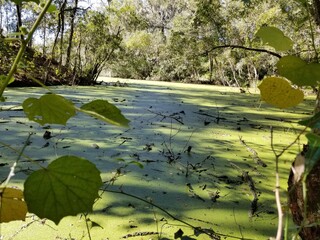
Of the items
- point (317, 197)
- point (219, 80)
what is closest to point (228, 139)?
point (317, 197)

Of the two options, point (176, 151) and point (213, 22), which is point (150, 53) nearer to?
point (213, 22)

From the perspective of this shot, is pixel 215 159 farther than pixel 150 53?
No

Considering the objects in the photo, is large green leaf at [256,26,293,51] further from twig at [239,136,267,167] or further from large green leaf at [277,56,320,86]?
twig at [239,136,267,167]

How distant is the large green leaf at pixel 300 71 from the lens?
214mm

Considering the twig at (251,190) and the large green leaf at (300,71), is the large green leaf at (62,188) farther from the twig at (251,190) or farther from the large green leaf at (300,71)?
the twig at (251,190)

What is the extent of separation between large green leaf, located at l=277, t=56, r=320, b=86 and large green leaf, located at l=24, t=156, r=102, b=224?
143 mm

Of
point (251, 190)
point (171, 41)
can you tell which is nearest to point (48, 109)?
point (251, 190)

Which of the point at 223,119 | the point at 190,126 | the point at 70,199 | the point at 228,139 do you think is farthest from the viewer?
the point at 223,119

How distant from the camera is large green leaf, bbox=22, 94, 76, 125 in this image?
0.18 metres

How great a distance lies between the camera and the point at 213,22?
27.6 feet

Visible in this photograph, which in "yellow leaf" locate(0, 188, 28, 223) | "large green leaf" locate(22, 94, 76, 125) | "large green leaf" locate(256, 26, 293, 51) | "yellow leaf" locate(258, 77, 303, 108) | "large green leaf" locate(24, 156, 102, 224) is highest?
"large green leaf" locate(256, 26, 293, 51)

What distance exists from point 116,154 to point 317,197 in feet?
3.76

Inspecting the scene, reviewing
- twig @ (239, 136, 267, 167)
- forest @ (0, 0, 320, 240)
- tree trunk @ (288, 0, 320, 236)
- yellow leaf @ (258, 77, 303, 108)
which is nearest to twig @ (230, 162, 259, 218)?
forest @ (0, 0, 320, 240)

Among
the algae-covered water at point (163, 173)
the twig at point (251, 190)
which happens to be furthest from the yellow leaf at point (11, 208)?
the twig at point (251, 190)
